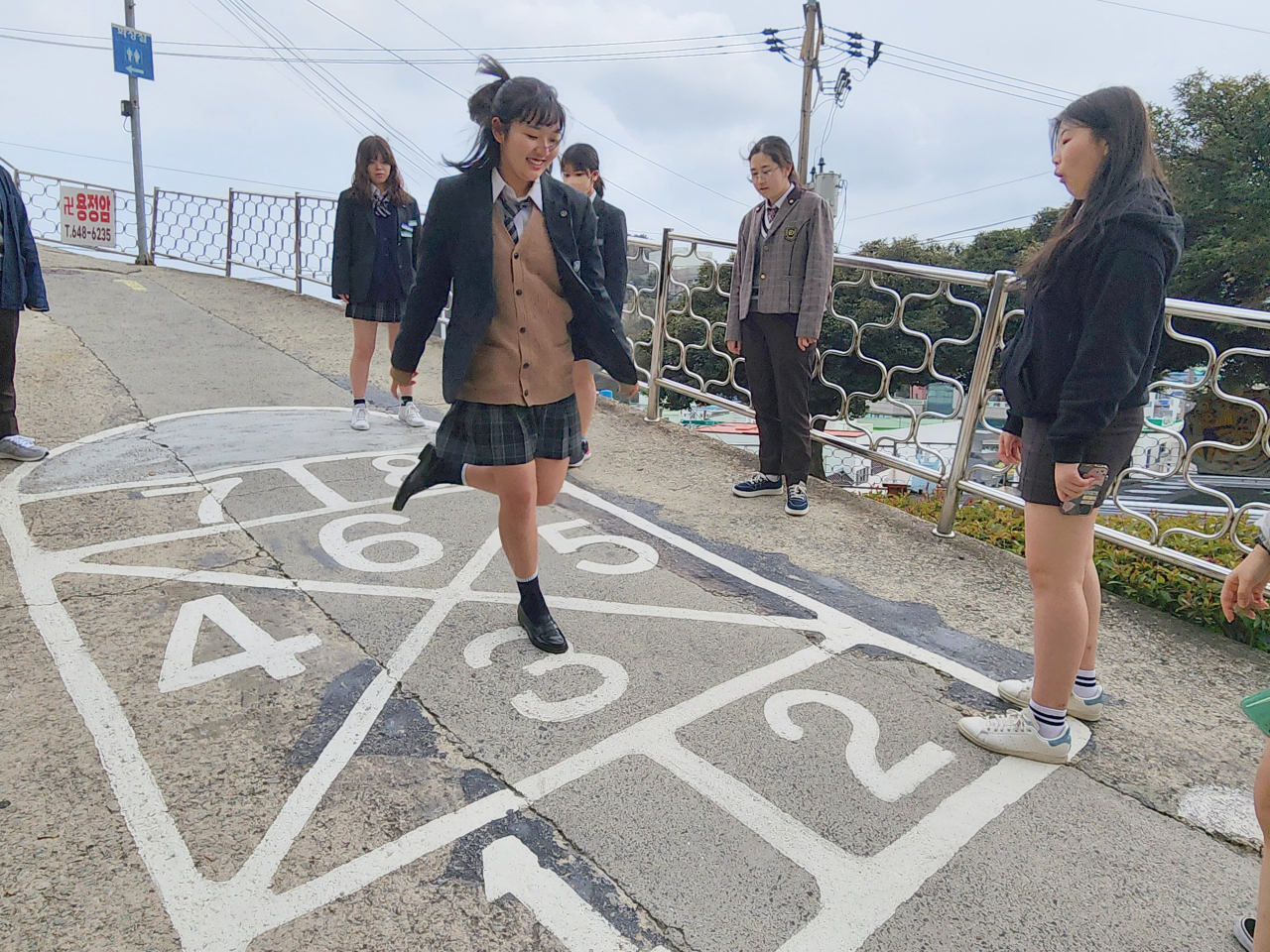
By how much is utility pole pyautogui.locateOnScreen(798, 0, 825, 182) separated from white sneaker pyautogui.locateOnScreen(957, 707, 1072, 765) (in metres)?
17.9

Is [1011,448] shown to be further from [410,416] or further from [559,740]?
[410,416]

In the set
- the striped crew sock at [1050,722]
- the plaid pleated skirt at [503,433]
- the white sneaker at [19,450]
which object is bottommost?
the white sneaker at [19,450]

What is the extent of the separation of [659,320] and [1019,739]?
438cm

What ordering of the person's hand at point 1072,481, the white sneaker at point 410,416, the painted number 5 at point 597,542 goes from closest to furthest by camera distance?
1. the person's hand at point 1072,481
2. the painted number 5 at point 597,542
3. the white sneaker at point 410,416

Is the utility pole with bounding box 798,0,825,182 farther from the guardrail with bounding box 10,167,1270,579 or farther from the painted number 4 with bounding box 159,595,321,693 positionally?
the painted number 4 with bounding box 159,595,321,693

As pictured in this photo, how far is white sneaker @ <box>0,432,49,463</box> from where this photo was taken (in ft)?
15.3

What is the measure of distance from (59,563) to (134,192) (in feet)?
40.6

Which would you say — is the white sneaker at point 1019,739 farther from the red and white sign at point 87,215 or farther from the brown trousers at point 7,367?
the red and white sign at point 87,215

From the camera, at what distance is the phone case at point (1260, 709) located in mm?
1588

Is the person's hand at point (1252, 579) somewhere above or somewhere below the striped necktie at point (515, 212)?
below

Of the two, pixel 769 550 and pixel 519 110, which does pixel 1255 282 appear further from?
pixel 519 110

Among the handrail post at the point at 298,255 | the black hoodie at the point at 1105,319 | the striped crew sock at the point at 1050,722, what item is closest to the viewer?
the black hoodie at the point at 1105,319

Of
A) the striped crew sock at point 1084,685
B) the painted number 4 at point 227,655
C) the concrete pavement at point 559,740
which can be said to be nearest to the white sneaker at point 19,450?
the concrete pavement at point 559,740

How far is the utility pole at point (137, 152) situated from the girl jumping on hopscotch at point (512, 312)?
515 inches
